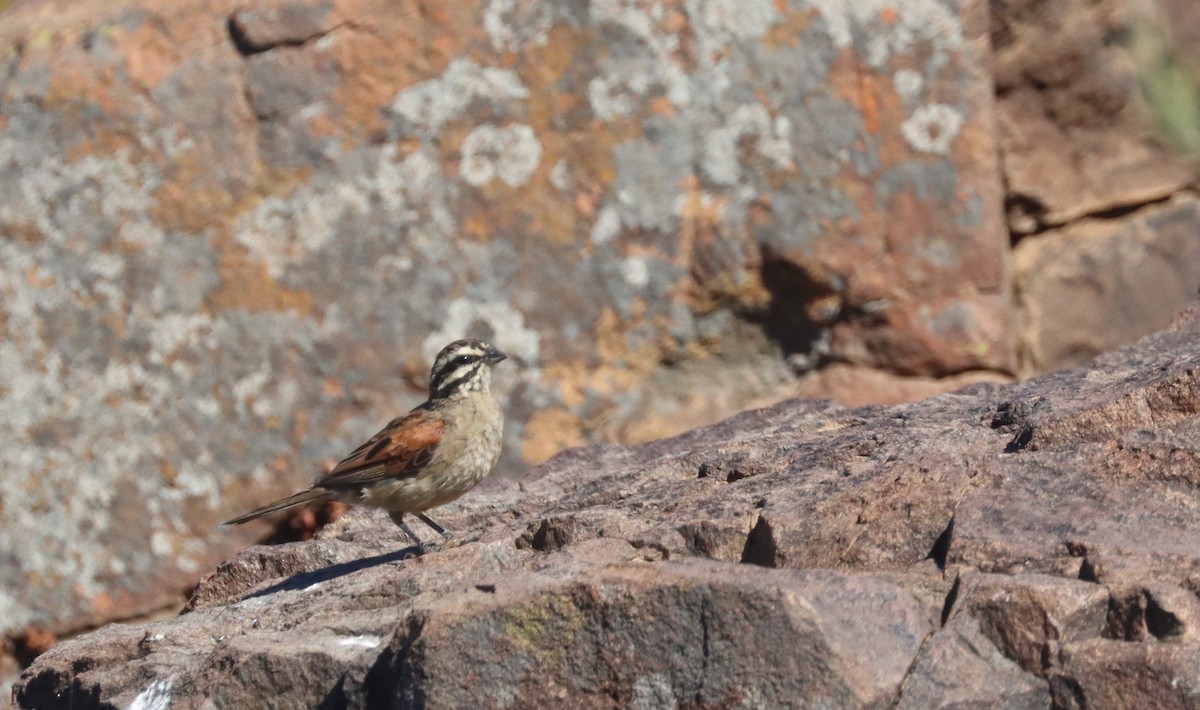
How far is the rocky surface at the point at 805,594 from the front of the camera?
392 cm

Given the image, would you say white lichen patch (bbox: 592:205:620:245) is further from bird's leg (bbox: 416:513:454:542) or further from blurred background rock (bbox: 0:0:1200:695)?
bird's leg (bbox: 416:513:454:542)

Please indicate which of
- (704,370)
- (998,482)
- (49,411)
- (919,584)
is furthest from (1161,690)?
(49,411)

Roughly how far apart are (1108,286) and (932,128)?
54.9 inches

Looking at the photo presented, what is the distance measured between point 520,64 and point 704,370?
2.00 meters

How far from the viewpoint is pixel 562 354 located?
309 inches

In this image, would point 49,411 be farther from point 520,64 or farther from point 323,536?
point 520,64

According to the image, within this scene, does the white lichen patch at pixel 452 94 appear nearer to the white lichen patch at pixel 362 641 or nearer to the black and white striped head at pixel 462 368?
the black and white striped head at pixel 462 368

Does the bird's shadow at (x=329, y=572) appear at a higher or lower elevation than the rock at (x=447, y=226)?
lower

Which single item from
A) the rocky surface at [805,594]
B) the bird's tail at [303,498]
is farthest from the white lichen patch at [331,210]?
the rocky surface at [805,594]

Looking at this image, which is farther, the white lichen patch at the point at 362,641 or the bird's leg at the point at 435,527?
the bird's leg at the point at 435,527

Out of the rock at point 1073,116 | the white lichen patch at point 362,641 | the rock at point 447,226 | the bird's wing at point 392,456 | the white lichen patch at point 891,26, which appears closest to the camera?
the white lichen patch at point 362,641

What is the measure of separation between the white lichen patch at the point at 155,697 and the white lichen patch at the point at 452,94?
3937 mm

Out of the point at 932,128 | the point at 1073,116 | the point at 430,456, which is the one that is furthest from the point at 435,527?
the point at 1073,116

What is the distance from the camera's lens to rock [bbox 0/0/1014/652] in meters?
7.69
